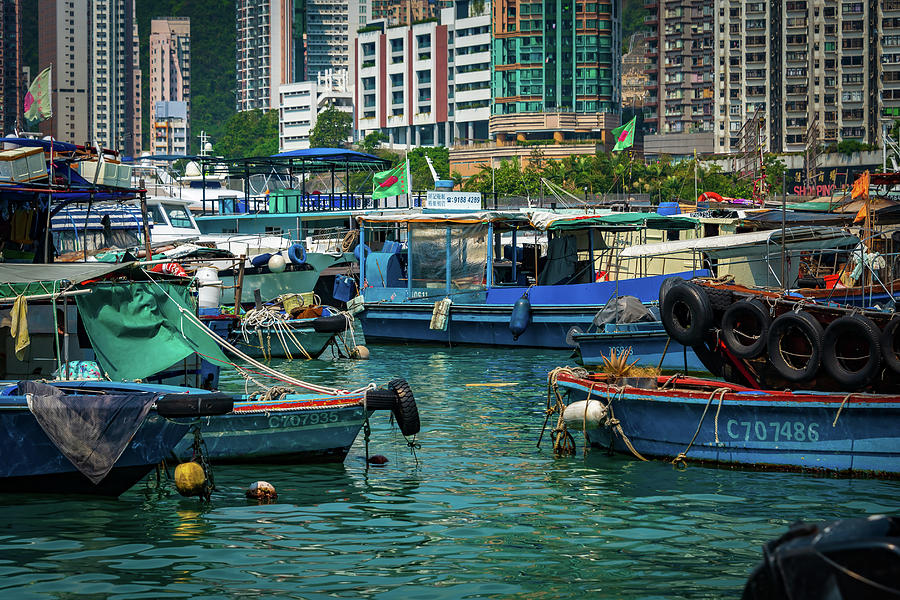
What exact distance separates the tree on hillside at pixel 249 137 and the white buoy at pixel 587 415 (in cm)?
17646

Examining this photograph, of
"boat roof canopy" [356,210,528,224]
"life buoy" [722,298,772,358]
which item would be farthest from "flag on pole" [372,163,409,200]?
"life buoy" [722,298,772,358]

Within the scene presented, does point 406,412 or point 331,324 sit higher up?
point 331,324

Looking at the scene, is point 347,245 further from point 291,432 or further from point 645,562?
point 645,562

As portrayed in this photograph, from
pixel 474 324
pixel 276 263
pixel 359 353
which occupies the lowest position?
pixel 359 353

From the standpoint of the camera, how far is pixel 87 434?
1230cm

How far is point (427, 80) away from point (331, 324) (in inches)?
5222

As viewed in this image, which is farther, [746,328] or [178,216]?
[178,216]

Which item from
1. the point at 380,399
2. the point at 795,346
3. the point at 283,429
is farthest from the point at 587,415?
the point at 283,429

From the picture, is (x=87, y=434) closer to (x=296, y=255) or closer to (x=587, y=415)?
(x=587, y=415)

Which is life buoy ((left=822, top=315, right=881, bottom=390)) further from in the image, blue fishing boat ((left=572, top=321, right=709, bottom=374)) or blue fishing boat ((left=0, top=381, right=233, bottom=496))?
blue fishing boat ((left=572, top=321, right=709, bottom=374))

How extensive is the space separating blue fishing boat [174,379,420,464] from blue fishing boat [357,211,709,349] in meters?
13.6

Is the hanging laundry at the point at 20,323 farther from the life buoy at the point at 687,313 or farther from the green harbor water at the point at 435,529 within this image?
the life buoy at the point at 687,313

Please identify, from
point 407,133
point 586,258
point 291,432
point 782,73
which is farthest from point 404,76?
point 291,432

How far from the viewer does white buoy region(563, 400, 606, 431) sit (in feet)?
48.7
